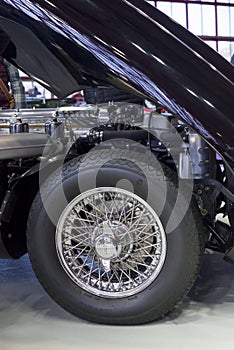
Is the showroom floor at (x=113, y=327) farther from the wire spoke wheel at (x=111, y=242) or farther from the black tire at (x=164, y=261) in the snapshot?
the wire spoke wheel at (x=111, y=242)

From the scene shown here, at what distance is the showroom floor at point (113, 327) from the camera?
2.32 metres

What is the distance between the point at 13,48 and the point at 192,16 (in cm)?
1937

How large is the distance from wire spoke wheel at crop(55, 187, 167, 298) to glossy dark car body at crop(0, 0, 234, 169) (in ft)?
2.02

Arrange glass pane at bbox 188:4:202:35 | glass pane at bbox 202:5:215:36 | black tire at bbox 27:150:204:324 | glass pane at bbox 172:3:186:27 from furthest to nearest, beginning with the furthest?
glass pane at bbox 202:5:215:36 < glass pane at bbox 188:4:202:35 < glass pane at bbox 172:3:186:27 < black tire at bbox 27:150:204:324

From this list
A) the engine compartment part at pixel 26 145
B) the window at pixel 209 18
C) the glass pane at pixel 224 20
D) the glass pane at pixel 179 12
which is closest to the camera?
the engine compartment part at pixel 26 145

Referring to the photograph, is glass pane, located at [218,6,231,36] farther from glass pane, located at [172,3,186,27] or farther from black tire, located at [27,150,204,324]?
black tire, located at [27,150,204,324]

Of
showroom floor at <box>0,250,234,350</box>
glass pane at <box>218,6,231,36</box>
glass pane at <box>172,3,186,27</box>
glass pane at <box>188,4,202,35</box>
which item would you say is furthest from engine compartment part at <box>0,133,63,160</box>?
glass pane at <box>218,6,231,36</box>

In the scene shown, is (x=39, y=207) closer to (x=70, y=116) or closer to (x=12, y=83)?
(x=70, y=116)

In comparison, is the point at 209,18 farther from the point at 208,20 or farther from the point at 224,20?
the point at 224,20

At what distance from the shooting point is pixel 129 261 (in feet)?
8.34

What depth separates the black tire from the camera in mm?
2447

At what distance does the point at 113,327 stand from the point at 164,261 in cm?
38

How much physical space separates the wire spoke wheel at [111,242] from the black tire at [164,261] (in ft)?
0.09

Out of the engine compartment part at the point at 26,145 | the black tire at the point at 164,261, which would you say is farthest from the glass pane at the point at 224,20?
the black tire at the point at 164,261
